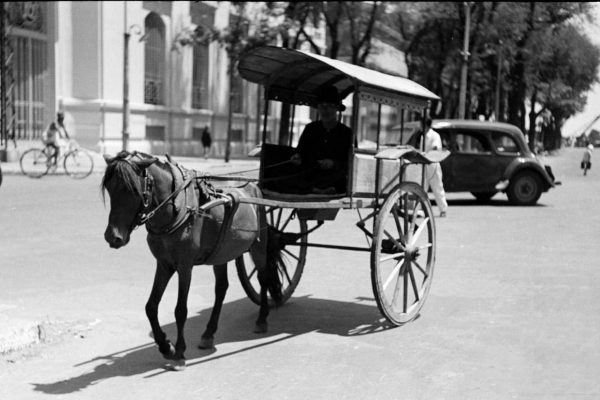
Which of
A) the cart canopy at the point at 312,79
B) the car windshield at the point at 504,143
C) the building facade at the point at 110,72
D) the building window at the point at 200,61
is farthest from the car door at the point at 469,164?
the building window at the point at 200,61

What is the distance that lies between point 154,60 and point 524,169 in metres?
19.4

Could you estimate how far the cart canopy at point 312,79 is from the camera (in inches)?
257

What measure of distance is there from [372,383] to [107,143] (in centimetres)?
2550

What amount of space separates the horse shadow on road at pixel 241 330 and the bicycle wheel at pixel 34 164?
15.5 meters

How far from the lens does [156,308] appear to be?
18.1 feet

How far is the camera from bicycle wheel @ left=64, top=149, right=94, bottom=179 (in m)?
22.3

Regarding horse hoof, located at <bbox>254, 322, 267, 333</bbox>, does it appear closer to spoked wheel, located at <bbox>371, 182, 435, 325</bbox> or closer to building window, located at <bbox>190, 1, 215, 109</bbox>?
spoked wheel, located at <bbox>371, 182, 435, 325</bbox>

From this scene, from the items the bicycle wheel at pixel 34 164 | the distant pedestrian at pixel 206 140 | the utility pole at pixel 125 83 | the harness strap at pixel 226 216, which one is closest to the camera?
the harness strap at pixel 226 216

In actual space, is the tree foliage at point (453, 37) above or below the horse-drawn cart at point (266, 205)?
above

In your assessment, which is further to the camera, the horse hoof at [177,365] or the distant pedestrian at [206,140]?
the distant pedestrian at [206,140]

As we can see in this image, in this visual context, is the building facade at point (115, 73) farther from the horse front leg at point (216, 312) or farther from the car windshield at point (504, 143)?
the horse front leg at point (216, 312)

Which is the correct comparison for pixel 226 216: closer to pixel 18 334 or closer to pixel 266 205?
pixel 266 205

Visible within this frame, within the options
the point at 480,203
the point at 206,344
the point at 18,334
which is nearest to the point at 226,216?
the point at 206,344

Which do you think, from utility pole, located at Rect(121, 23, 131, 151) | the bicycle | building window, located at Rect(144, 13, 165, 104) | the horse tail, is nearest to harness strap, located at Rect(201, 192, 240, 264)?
the horse tail
